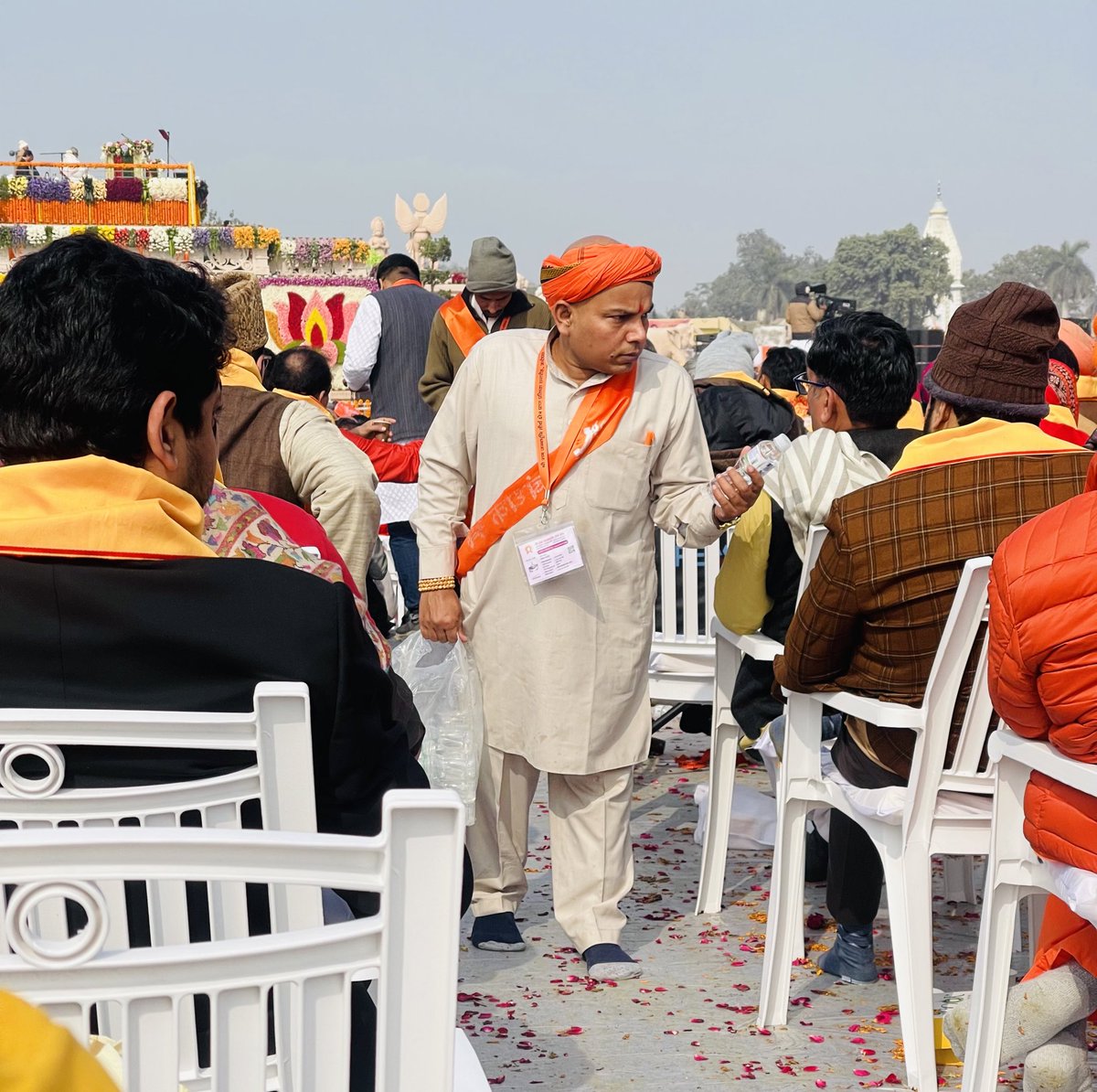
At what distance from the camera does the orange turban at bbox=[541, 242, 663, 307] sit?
3838mm

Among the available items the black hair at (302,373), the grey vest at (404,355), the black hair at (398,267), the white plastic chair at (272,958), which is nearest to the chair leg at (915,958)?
the white plastic chair at (272,958)

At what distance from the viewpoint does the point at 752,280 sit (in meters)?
173

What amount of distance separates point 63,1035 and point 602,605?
11.0ft

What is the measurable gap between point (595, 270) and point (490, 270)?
101 inches

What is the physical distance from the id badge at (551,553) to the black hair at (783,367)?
4.54 m

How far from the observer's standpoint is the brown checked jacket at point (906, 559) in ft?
10.6

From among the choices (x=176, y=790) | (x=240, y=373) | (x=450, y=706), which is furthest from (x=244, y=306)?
(x=176, y=790)

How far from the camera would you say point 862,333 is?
4.08 metres

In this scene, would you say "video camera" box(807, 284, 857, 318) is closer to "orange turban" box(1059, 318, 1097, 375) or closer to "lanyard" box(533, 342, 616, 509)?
"orange turban" box(1059, 318, 1097, 375)

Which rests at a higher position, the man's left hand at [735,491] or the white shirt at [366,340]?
the white shirt at [366,340]

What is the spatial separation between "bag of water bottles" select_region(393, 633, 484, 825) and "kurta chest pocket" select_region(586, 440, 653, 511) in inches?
23.8

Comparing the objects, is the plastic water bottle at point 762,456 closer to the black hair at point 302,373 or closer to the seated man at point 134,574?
the seated man at point 134,574

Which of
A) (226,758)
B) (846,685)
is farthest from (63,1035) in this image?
(846,685)

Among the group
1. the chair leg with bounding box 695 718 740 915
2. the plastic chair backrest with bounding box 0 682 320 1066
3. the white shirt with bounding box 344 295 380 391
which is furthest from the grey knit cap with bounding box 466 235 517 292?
the plastic chair backrest with bounding box 0 682 320 1066
